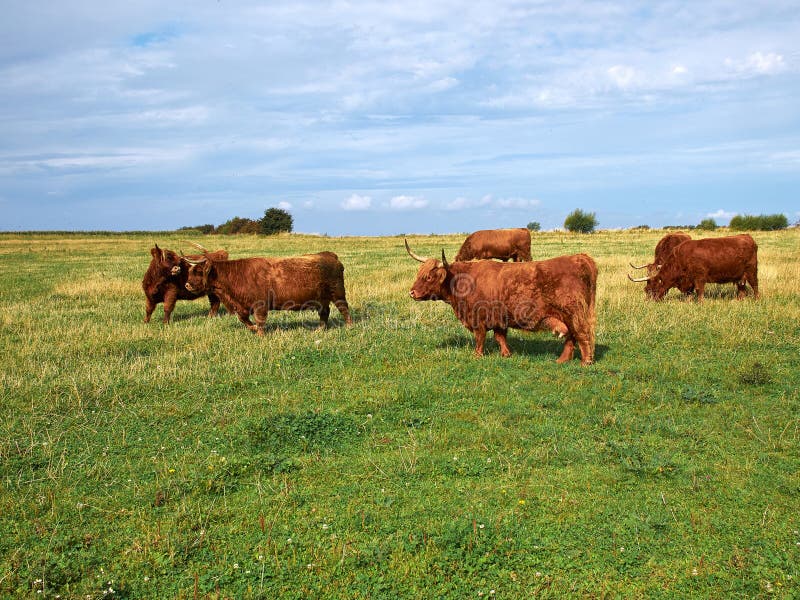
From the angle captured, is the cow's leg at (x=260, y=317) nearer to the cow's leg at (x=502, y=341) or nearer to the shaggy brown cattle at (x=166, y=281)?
the shaggy brown cattle at (x=166, y=281)

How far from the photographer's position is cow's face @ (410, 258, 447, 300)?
9531 millimetres

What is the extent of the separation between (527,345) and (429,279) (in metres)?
2.04

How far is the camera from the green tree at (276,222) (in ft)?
226

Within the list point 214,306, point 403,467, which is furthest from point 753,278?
point 214,306

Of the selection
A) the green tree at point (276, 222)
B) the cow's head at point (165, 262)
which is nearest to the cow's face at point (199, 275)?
the cow's head at point (165, 262)

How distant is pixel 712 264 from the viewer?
13664 mm

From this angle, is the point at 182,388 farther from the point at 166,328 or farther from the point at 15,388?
the point at 166,328

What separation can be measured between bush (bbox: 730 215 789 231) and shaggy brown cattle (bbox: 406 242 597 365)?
58897mm

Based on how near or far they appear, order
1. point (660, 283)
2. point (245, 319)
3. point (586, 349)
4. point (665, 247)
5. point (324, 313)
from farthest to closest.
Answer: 1. point (665, 247)
2. point (660, 283)
3. point (324, 313)
4. point (245, 319)
5. point (586, 349)

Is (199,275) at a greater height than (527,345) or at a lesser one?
greater

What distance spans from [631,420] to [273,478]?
12.5ft

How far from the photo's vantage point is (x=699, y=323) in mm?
11211

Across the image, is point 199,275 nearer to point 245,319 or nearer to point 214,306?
point 245,319

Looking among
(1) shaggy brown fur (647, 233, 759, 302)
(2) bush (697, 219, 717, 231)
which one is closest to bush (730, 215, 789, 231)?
(2) bush (697, 219, 717, 231)
